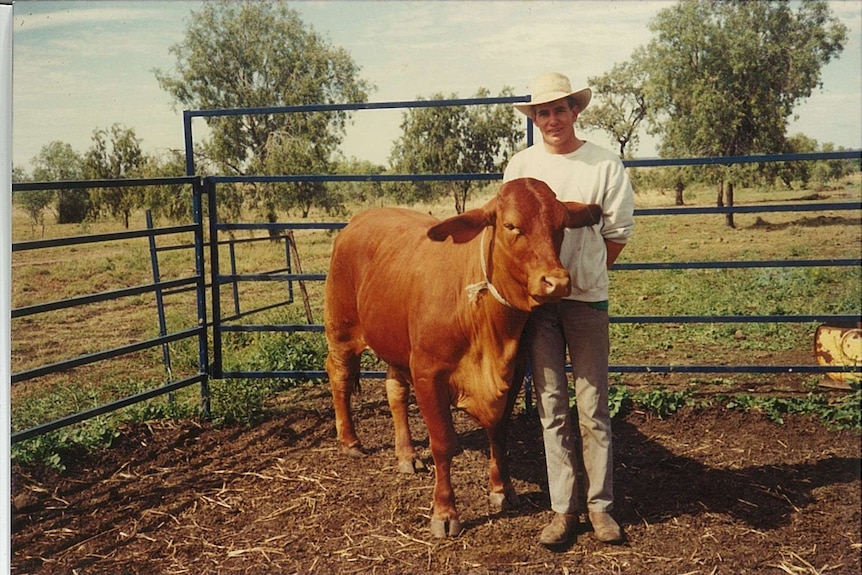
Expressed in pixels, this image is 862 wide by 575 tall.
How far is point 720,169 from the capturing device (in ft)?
70.2

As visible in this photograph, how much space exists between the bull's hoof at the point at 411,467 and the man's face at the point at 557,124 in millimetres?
2120

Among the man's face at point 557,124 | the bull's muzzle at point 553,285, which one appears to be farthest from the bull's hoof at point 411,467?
the man's face at point 557,124

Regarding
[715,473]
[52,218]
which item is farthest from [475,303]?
[52,218]

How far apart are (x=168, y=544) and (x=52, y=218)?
47.7 ft

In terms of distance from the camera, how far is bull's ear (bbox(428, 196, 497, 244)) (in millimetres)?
3498

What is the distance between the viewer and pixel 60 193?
16562mm

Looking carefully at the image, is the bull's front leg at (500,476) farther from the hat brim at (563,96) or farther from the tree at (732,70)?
the tree at (732,70)

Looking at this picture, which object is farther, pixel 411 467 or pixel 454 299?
pixel 411 467

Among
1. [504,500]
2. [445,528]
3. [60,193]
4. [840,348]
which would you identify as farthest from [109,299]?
[60,193]

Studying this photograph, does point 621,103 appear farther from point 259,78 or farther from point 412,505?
point 412,505

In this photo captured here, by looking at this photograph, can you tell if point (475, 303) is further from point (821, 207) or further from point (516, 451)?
point (821, 207)

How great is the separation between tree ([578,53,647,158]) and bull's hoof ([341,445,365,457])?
11.1 m

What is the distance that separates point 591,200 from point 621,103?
1478cm

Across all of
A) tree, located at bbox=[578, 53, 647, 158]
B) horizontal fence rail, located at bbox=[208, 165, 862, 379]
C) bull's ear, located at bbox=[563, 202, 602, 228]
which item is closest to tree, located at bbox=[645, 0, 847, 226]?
tree, located at bbox=[578, 53, 647, 158]
